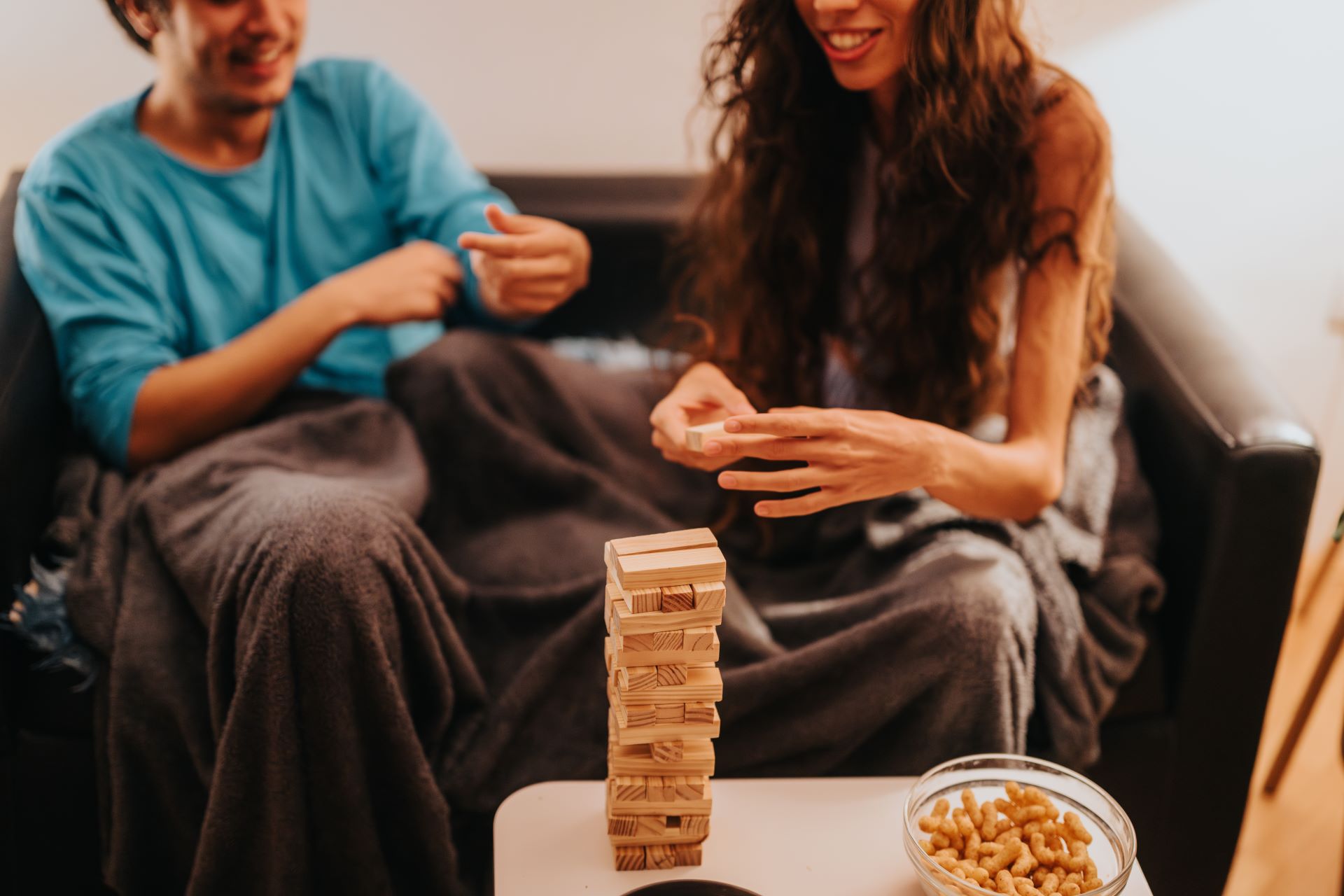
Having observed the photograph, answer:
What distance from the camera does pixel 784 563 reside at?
1505 mm

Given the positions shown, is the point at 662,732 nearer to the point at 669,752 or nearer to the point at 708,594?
the point at 669,752

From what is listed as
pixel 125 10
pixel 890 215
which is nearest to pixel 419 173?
pixel 125 10

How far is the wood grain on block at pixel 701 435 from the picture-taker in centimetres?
99

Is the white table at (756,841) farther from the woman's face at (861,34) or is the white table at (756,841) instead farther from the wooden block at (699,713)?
the woman's face at (861,34)

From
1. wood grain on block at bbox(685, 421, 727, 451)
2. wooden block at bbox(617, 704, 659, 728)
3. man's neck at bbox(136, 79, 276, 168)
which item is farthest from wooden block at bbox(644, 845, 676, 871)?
man's neck at bbox(136, 79, 276, 168)

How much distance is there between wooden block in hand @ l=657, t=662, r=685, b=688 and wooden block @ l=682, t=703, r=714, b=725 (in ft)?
0.08

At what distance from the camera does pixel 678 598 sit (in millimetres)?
872

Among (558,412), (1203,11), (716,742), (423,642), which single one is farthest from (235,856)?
(1203,11)

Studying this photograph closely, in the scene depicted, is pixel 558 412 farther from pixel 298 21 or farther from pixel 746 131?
pixel 298 21

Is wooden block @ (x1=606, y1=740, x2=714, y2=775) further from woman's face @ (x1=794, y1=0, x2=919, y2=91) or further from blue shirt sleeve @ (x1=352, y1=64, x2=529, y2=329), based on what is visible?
blue shirt sleeve @ (x1=352, y1=64, x2=529, y2=329)

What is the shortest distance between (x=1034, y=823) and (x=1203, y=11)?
156 centimetres

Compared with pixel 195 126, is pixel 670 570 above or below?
below

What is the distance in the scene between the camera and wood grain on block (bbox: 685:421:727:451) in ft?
3.24

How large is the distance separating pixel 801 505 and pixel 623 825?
31 cm
